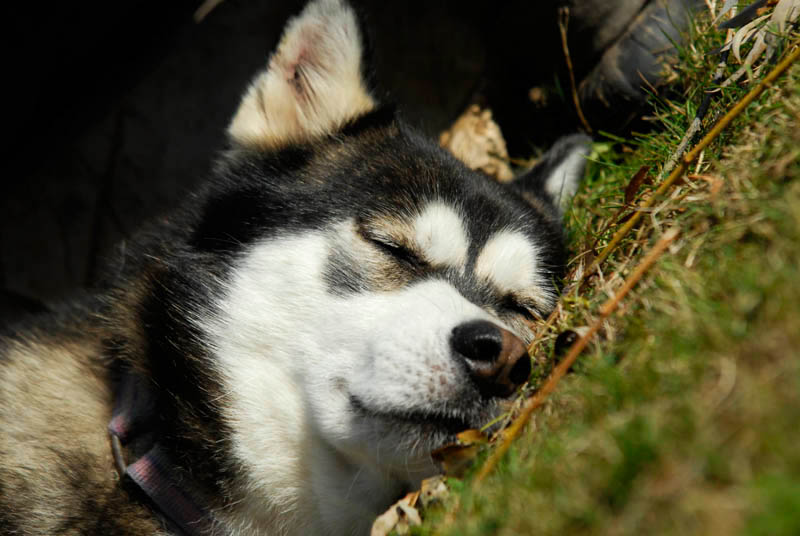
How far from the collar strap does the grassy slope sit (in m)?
1.03

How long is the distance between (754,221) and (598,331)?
482mm

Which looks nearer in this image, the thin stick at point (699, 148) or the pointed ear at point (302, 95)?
the thin stick at point (699, 148)

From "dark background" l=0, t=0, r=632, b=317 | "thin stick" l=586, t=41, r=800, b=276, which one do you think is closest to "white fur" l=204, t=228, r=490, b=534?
"thin stick" l=586, t=41, r=800, b=276

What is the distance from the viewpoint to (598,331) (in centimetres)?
176

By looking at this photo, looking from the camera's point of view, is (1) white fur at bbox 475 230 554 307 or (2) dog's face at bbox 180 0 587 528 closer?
(2) dog's face at bbox 180 0 587 528

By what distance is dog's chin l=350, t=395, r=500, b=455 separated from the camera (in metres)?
1.91

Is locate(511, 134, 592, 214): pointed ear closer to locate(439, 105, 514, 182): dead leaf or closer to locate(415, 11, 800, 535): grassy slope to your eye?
locate(439, 105, 514, 182): dead leaf

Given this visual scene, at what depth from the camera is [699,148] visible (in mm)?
1975

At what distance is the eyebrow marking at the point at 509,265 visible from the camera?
2459 mm

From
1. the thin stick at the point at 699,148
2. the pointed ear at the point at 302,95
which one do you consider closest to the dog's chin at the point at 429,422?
the thin stick at the point at 699,148

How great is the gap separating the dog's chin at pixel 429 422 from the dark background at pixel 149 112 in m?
2.99

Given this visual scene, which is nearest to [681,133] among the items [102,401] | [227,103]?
[102,401]

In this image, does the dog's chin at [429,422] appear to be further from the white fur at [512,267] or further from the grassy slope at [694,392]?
the white fur at [512,267]

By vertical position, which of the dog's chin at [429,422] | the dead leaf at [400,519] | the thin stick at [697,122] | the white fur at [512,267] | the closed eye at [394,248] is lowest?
the dead leaf at [400,519]
